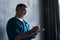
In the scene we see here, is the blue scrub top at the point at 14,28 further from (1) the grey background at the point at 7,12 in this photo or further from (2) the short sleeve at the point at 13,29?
(1) the grey background at the point at 7,12

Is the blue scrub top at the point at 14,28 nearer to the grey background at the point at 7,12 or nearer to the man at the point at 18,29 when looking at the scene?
the man at the point at 18,29

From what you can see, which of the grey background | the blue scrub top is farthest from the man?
the grey background

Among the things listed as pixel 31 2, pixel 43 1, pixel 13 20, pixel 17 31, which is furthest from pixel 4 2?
pixel 43 1

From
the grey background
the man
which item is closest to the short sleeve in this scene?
the man

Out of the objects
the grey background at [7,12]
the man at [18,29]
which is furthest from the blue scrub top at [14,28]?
the grey background at [7,12]

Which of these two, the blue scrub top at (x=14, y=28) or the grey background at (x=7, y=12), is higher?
the grey background at (x=7, y=12)

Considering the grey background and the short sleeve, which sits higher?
the grey background

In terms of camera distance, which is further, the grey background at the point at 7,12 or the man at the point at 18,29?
the grey background at the point at 7,12

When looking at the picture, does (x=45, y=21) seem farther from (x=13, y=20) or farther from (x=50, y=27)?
(x=13, y=20)

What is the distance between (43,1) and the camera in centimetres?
288

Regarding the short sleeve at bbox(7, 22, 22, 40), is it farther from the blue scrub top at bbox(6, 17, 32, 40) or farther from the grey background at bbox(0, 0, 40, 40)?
the grey background at bbox(0, 0, 40, 40)

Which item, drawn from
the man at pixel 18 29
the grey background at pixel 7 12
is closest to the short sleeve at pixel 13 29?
the man at pixel 18 29

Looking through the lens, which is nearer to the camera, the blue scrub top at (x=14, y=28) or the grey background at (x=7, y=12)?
the blue scrub top at (x=14, y=28)

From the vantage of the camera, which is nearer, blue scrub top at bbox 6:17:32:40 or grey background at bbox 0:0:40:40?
blue scrub top at bbox 6:17:32:40
